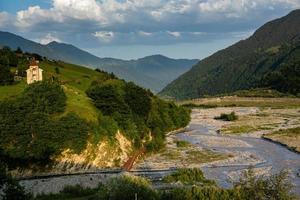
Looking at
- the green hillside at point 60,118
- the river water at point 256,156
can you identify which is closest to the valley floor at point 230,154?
the river water at point 256,156

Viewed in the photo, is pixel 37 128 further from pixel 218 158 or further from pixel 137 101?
pixel 218 158

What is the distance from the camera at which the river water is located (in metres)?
68.6

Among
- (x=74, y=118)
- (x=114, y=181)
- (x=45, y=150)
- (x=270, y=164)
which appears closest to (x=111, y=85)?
(x=74, y=118)

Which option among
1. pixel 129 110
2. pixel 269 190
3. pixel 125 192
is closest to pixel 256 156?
pixel 129 110

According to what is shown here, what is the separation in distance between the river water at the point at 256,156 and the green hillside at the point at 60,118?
50.3ft

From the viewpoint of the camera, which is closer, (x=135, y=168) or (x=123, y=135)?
(x=135, y=168)

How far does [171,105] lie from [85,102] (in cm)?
5561

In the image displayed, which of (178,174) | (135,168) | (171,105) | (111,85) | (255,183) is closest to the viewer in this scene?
(255,183)

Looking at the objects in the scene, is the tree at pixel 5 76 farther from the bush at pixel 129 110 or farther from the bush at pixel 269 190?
the bush at pixel 269 190

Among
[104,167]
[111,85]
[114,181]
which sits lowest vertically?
[104,167]

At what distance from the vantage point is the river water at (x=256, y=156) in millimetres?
68625

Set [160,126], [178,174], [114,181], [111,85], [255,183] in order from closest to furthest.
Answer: [255,183] < [114,181] < [178,174] < [111,85] < [160,126]

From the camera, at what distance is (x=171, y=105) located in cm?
13988

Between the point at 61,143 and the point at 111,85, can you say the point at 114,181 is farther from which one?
the point at 111,85
